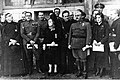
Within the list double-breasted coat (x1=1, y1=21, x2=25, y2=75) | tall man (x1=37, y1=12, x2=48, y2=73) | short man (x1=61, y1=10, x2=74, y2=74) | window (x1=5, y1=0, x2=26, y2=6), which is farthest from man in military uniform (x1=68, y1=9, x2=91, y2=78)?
window (x1=5, y1=0, x2=26, y2=6)

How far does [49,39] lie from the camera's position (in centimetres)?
735

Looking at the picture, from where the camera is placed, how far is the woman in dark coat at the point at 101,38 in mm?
7227

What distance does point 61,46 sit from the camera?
7.67 metres

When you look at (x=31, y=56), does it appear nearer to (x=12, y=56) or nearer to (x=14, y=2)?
(x=12, y=56)

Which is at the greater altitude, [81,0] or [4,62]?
[81,0]

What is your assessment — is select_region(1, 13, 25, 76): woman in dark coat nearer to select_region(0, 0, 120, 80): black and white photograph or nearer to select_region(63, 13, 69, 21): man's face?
select_region(0, 0, 120, 80): black and white photograph

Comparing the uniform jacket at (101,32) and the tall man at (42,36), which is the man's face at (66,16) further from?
the uniform jacket at (101,32)

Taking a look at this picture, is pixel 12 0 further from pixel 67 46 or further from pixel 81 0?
pixel 67 46

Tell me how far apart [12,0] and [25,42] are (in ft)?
8.71

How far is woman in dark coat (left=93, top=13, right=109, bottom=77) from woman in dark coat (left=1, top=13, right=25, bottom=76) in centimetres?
199

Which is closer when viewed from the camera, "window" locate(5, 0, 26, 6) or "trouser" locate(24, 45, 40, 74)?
"trouser" locate(24, 45, 40, 74)

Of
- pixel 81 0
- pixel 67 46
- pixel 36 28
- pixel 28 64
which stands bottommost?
pixel 28 64

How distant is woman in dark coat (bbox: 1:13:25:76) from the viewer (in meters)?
7.52

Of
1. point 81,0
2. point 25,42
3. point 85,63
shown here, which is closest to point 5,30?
point 25,42
